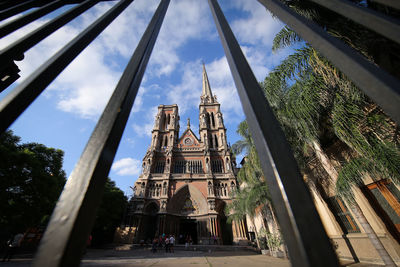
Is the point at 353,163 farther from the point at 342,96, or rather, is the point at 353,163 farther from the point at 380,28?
the point at 380,28

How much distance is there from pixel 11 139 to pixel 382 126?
15.2 meters

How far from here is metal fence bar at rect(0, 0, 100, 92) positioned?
886mm

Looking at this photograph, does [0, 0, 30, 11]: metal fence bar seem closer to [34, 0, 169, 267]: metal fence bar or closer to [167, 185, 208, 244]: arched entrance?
[34, 0, 169, 267]: metal fence bar

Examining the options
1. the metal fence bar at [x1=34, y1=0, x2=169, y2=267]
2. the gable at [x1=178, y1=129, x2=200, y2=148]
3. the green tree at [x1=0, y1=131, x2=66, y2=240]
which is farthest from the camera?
the gable at [x1=178, y1=129, x2=200, y2=148]

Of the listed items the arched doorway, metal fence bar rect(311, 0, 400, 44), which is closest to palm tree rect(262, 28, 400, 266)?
metal fence bar rect(311, 0, 400, 44)

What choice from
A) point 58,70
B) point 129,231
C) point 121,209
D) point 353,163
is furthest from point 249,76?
point 121,209

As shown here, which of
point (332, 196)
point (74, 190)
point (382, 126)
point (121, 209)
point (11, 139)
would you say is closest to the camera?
point (74, 190)

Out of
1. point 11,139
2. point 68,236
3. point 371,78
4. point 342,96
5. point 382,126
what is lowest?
point 68,236

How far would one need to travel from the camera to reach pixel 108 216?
52.1ft

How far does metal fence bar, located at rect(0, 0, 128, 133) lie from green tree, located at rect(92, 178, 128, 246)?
17.7 m

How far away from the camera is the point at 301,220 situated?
47 cm

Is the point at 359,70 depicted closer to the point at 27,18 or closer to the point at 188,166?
the point at 27,18

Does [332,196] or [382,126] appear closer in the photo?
[382,126]

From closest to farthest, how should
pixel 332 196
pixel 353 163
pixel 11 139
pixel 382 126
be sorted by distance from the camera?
pixel 382 126 → pixel 353 163 → pixel 332 196 → pixel 11 139
